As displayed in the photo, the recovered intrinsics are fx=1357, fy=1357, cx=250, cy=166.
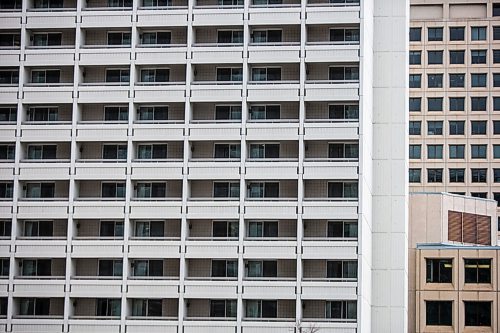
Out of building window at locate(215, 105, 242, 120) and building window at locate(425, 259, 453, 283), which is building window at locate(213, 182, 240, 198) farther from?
building window at locate(425, 259, 453, 283)

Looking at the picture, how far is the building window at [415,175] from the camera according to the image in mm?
171500

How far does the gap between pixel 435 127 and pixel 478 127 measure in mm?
5356

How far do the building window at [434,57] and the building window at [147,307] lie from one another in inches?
3192

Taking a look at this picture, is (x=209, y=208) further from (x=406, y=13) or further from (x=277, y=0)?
(x=406, y=13)

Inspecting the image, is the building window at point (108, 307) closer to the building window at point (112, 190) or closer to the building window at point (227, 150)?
the building window at point (112, 190)

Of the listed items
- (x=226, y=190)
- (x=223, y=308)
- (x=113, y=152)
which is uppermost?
(x=113, y=152)

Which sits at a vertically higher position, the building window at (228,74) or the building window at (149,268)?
the building window at (228,74)

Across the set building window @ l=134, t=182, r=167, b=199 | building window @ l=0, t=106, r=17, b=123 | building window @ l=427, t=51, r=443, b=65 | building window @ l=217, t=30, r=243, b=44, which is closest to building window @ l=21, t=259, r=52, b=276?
building window @ l=134, t=182, r=167, b=199

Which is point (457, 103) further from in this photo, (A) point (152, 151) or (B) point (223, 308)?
(B) point (223, 308)

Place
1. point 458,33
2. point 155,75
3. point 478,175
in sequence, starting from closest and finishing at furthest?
point 155,75 < point 478,175 < point 458,33

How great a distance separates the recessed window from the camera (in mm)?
171125

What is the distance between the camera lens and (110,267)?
10075 cm

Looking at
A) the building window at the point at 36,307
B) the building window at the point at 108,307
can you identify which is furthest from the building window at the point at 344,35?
the building window at the point at 36,307

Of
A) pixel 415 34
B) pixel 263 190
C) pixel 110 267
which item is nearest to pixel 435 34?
pixel 415 34
